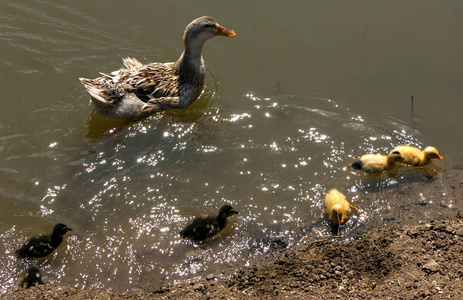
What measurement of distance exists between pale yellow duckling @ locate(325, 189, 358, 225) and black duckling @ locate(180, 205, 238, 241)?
3.41ft

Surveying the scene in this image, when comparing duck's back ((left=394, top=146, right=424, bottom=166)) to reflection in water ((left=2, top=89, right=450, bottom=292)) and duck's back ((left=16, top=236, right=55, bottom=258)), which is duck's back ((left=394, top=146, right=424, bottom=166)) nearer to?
reflection in water ((left=2, top=89, right=450, bottom=292))

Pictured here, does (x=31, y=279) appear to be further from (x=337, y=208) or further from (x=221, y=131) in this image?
(x=337, y=208)

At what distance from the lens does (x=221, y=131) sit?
6500mm

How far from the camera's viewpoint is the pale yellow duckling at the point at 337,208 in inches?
197

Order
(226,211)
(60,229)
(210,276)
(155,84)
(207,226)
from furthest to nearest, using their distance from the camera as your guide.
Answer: (155,84) → (226,211) → (207,226) → (60,229) → (210,276)

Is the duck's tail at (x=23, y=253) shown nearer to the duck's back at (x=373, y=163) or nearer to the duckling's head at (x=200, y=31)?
the duckling's head at (x=200, y=31)

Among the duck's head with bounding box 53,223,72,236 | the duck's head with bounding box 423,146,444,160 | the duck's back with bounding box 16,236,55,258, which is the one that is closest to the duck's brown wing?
the duck's head with bounding box 53,223,72,236

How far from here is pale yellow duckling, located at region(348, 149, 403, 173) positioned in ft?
18.6

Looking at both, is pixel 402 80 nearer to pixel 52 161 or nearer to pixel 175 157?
pixel 175 157

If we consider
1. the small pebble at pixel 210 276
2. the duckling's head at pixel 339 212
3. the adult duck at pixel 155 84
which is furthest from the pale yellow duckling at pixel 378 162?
the adult duck at pixel 155 84

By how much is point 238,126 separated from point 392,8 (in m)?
3.94

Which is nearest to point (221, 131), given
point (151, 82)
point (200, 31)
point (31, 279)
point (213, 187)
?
point (213, 187)

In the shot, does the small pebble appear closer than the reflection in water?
Yes

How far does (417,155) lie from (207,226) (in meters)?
2.80
